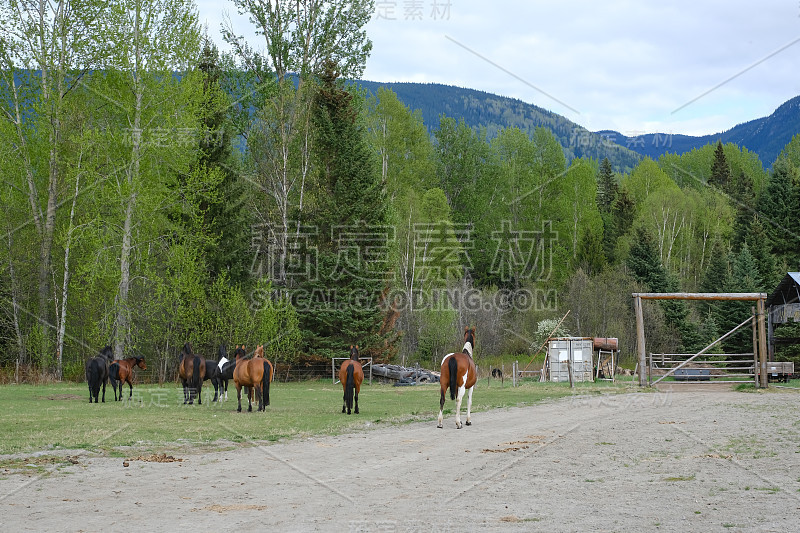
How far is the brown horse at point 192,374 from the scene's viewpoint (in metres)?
21.7

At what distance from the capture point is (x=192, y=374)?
2208cm

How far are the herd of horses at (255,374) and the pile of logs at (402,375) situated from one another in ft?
54.5

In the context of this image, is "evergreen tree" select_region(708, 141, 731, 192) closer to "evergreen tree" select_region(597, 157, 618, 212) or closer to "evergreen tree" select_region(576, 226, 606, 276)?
"evergreen tree" select_region(597, 157, 618, 212)

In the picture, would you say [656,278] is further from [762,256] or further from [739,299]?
[739,299]

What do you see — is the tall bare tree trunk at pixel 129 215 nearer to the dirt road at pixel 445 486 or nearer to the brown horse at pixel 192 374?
the brown horse at pixel 192 374

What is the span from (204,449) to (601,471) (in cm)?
612

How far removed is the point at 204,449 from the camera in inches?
464

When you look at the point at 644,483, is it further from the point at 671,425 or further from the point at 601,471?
the point at 671,425

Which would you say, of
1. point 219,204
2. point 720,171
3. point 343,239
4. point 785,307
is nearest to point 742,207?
point 720,171

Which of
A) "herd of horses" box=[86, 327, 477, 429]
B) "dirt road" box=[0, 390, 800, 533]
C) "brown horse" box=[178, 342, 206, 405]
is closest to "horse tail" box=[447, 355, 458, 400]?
"herd of horses" box=[86, 327, 477, 429]

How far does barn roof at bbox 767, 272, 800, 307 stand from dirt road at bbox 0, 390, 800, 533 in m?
24.0

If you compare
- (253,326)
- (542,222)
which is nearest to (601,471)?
(253,326)

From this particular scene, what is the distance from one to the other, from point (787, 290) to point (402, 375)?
799 inches

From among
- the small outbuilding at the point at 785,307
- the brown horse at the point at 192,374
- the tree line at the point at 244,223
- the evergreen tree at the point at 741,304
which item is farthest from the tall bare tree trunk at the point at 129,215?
the evergreen tree at the point at 741,304
